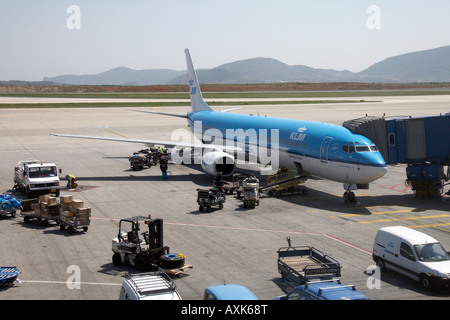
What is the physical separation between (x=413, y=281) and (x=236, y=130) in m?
26.4

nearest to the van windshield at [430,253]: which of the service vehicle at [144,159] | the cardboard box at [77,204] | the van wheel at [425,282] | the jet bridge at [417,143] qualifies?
the van wheel at [425,282]

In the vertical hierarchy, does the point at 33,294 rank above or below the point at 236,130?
below

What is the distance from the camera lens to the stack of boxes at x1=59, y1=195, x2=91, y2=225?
2661 centimetres

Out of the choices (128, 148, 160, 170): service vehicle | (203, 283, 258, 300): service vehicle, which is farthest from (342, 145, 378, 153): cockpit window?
(128, 148, 160, 170): service vehicle

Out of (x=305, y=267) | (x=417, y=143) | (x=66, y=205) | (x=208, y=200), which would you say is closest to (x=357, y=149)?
(x=417, y=143)

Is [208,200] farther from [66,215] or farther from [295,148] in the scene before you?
[295,148]

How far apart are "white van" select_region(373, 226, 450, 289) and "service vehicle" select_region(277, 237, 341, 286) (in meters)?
2.55

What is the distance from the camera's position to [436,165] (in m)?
34.8

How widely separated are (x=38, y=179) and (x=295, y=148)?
57.6ft

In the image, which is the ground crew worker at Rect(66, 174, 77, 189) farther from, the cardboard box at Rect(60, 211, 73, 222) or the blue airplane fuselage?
the blue airplane fuselage

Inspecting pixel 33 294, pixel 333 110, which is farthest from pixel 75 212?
pixel 333 110

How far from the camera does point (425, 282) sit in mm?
19141
